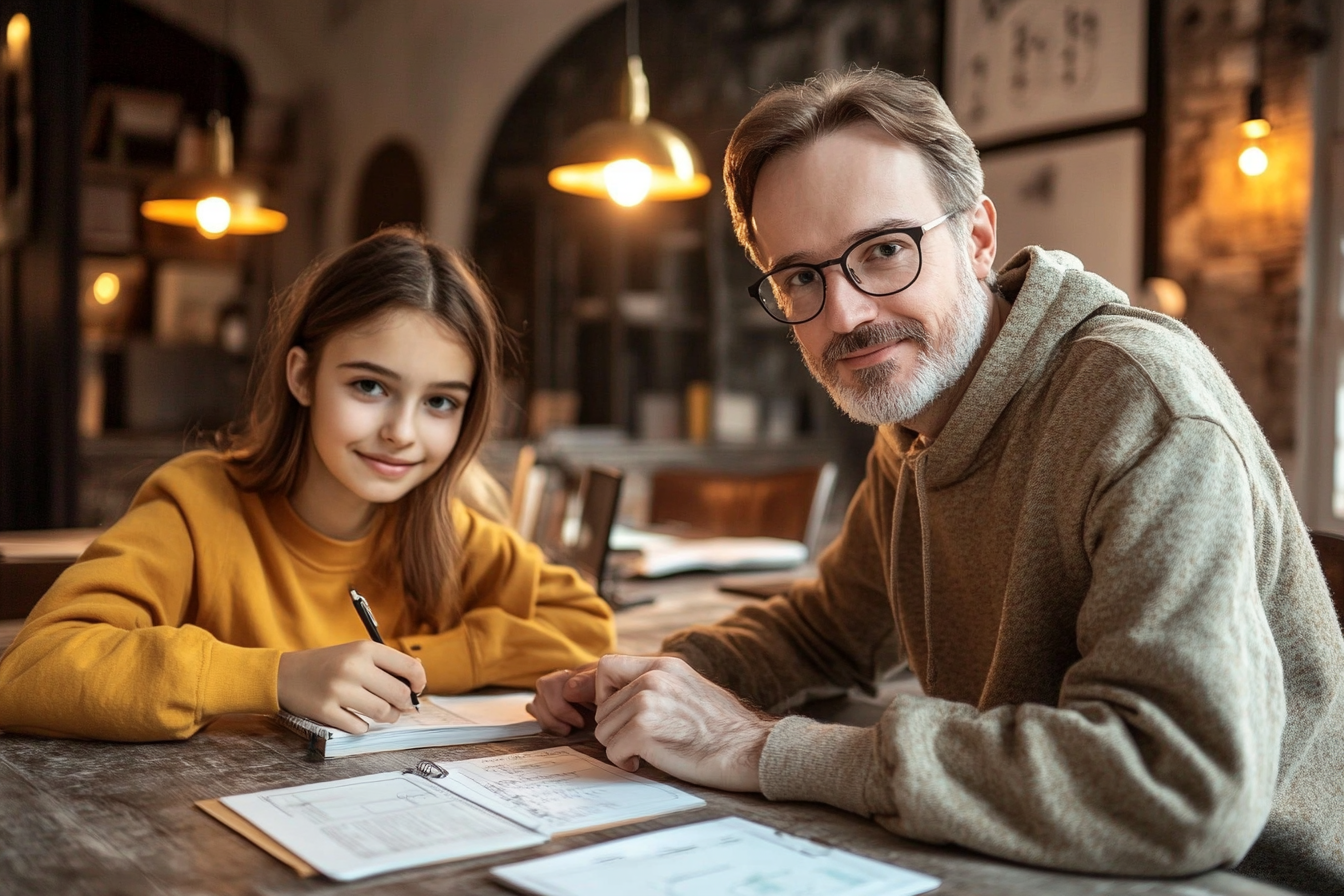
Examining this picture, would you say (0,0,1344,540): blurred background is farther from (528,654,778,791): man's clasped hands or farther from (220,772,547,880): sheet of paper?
(220,772,547,880): sheet of paper

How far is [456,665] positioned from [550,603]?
193 mm

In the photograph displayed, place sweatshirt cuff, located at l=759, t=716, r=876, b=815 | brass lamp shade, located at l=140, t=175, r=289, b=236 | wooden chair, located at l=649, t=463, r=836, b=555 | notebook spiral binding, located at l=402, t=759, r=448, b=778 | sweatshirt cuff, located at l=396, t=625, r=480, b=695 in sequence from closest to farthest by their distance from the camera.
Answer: sweatshirt cuff, located at l=759, t=716, r=876, b=815, notebook spiral binding, located at l=402, t=759, r=448, b=778, sweatshirt cuff, located at l=396, t=625, r=480, b=695, wooden chair, located at l=649, t=463, r=836, b=555, brass lamp shade, located at l=140, t=175, r=289, b=236

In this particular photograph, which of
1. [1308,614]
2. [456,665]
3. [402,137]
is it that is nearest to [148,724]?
[456,665]

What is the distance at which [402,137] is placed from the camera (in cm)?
680

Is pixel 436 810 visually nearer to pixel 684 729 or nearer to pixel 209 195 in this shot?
pixel 684 729

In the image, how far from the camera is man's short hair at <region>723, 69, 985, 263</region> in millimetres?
1197

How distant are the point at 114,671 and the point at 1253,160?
416 cm

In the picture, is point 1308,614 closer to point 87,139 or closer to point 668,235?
point 668,235

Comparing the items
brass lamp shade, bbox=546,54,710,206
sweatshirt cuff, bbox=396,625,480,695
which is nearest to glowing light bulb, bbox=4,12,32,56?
brass lamp shade, bbox=546,54,710,206

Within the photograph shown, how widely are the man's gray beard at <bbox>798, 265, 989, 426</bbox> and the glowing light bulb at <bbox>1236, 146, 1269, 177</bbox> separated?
3.45 m

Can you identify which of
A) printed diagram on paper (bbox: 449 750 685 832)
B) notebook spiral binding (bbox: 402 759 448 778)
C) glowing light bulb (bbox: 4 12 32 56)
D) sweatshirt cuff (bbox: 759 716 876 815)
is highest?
glowing light bulb (bbox: 4 12 32 56)

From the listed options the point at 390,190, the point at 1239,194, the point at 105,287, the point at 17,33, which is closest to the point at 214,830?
the point at 17,33

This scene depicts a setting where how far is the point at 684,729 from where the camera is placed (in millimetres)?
1048

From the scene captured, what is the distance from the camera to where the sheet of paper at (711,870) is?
772 mm
